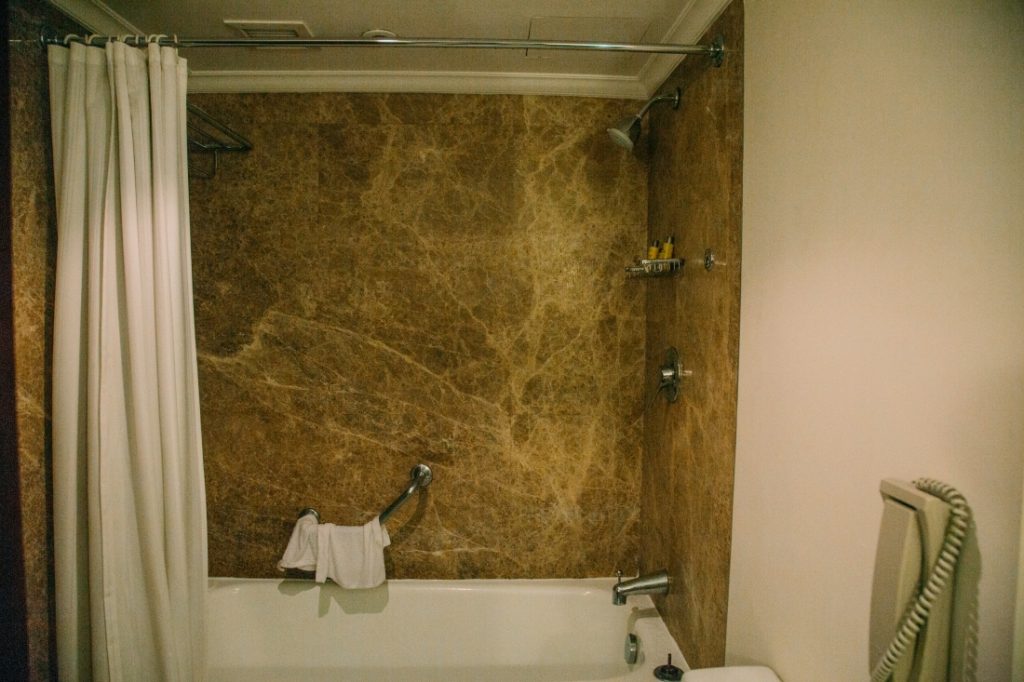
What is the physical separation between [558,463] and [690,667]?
811 millimetres

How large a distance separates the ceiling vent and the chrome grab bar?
5.19 ft

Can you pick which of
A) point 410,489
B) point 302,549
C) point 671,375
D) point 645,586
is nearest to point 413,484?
point 410,489

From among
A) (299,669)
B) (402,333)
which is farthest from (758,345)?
(299,669)

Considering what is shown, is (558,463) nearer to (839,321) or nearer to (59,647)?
(839,321)

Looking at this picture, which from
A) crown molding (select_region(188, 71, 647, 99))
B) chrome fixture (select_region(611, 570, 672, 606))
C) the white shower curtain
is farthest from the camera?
crown molding (select_region(188, 71, 647, 99))

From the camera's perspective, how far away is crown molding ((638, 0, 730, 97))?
56.6 inches

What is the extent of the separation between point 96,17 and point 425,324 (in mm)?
1379

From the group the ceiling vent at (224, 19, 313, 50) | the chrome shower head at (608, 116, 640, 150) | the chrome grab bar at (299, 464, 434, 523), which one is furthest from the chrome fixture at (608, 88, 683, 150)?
the chrome grab bar at (299, 464, 434, 523)

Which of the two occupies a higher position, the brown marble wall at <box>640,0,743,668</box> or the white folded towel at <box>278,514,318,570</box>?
the brown marble wall at <box>640,0,743,668</box>

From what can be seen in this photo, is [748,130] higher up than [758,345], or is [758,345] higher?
[748,130]

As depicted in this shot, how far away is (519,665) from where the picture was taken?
2049 mm

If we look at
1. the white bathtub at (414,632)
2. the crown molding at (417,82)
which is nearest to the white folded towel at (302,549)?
the white bathtub at (414,632)

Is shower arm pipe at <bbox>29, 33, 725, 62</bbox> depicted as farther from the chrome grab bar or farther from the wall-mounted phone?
the chrome grab bar

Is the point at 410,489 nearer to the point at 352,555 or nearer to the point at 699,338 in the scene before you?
the point at 352,555
